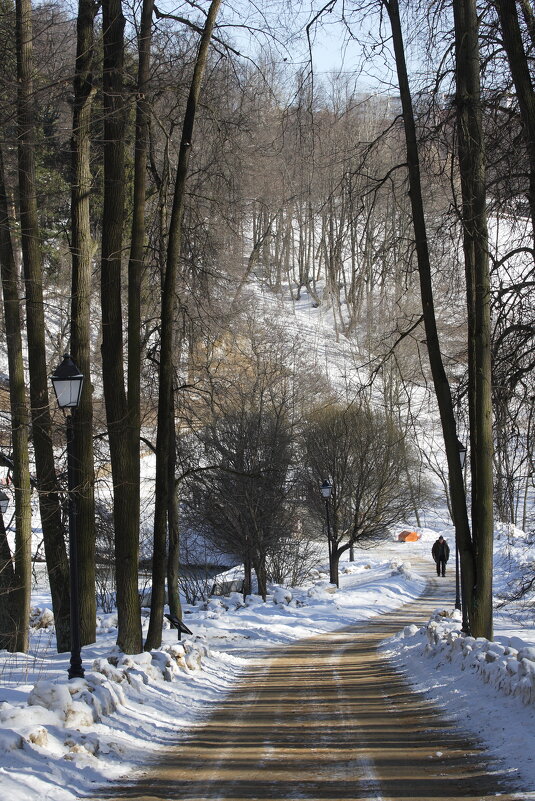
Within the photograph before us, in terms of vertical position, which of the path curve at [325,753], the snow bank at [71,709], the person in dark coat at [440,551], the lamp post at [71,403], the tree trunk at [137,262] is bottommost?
the person in dark coat at [440,551]

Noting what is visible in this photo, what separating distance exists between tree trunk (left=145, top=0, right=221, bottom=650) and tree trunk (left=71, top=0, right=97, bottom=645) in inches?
38.8

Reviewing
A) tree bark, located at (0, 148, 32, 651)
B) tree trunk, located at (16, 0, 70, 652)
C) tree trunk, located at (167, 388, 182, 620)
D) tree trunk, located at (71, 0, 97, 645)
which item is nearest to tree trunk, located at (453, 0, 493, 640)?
tree trunk, located at (71, 0, 97, 645)

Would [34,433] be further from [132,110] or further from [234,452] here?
[234,452]

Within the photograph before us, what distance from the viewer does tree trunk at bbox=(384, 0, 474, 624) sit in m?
10.8

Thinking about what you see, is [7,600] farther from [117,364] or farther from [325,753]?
[325,753]

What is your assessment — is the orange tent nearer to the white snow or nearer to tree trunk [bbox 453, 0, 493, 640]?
the white snow

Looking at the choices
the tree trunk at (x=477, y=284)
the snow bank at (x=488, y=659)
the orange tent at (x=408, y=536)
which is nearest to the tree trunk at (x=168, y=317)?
the tree trunk at (x=477, y=284)

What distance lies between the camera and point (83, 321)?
11703 millimetres

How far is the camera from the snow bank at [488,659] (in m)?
7.02

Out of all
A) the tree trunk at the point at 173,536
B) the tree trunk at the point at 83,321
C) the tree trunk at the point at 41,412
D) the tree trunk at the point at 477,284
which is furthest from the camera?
the tree trunk at the point at 173,536

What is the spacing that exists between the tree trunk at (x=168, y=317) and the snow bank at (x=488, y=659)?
13.4ft

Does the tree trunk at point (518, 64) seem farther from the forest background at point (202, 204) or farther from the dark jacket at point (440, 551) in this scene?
the dark jacket at point (440, 551)

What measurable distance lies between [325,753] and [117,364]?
6597 mm

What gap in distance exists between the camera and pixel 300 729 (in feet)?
24.3
